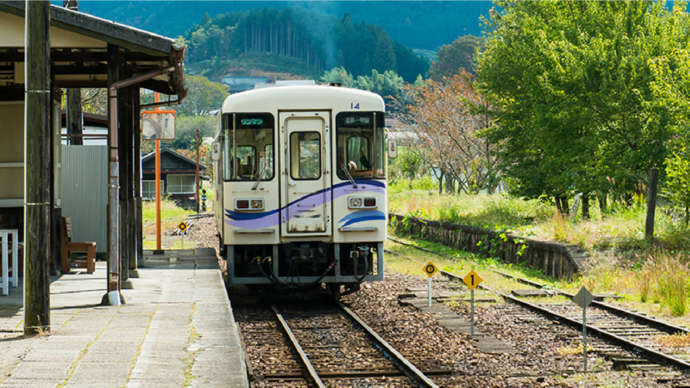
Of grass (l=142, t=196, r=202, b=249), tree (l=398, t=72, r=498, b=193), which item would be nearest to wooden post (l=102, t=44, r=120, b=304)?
grass (l=142, t=196, r=202, b=249)


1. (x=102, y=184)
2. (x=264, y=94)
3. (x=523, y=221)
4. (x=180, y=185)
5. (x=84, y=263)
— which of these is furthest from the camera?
(x=180, y=185)

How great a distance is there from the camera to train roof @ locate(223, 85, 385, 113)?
514 inches

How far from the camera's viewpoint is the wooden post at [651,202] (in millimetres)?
16234

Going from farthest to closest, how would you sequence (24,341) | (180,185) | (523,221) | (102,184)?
(180,185), (523,221), (102,184), (24,341)

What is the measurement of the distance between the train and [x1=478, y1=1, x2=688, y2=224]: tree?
765 centimetres

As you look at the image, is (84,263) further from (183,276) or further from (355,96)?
(355,96)

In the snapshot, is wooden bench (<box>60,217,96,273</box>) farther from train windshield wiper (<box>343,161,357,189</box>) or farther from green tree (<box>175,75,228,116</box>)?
green tree (<box>175,75,228,116</box>)

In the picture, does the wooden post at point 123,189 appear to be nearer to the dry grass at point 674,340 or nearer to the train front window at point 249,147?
the train front window at point 249,147

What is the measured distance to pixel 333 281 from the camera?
13.4 m

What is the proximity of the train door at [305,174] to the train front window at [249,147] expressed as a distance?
0.76 ft

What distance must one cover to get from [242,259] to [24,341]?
566 centimetres

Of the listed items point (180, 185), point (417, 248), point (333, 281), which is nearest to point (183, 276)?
point (333, 281)

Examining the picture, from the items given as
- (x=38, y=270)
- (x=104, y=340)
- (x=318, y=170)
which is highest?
(x=318, y=170)

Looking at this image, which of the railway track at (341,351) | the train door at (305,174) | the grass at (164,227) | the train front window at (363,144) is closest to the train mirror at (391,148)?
the train front window at (363,144)
